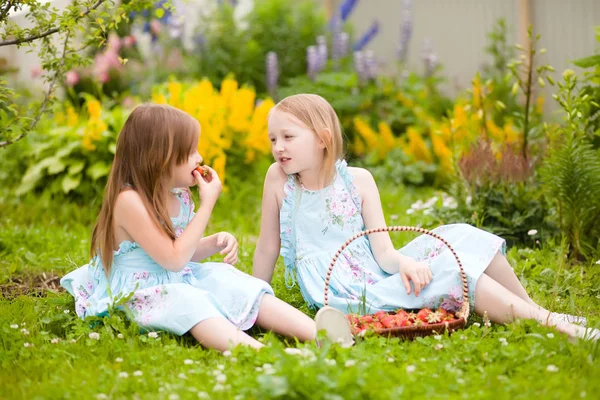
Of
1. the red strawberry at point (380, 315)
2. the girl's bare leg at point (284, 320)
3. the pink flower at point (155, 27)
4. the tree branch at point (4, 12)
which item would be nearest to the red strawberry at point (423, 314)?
the red strawberry at point (380, 315)

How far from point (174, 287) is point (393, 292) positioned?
0.90m

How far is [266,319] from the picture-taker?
2.86 metres

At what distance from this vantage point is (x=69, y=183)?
5.14 meters

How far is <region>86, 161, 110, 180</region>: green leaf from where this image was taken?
510 centimetres

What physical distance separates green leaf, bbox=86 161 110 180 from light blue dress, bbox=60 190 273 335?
2080 millimetres

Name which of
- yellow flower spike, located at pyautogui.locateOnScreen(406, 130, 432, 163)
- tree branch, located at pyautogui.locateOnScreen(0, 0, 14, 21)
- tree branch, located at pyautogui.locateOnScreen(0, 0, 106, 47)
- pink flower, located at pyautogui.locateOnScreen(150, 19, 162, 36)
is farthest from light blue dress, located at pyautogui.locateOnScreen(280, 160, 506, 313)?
pink flower, located at pyautogui.locateOnScreen(150, 19, 162, 36)

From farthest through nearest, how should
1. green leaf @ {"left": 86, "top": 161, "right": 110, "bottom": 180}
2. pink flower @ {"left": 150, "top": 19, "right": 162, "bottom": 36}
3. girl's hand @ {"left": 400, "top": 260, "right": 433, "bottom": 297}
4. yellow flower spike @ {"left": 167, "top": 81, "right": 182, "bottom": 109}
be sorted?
pink flower @ {"left": 150, "top": 19, "right": 162, "bottom": 36} < yellow flower spike @ {"left": 167, "top": 81, "right": 182, "bottom": 109} < green leaf @ {"left": 86, "top": 161, "right": 110, "bottom": 180} < girl's hand @ {"left": 400, "top": 260, "right": 433, "bottom": 297}

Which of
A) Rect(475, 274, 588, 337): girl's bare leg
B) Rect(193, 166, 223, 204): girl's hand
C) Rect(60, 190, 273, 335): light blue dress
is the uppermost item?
Rect(193, 166, 223, 204): girl's hand

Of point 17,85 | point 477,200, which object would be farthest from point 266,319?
point 17,85

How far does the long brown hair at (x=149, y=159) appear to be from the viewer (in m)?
2.92

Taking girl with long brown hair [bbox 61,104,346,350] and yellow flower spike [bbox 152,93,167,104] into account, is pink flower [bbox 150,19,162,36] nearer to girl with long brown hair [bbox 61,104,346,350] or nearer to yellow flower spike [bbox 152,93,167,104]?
yellow flower spike [bbox 152,93,167,104]

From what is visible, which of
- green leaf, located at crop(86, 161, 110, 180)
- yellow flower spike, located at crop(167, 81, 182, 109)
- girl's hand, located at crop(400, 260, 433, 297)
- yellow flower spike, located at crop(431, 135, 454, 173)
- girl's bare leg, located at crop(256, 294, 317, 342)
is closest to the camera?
girl's bare leg, located at crop(256, 294, 317, 342)

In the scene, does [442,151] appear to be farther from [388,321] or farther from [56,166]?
[388,321]

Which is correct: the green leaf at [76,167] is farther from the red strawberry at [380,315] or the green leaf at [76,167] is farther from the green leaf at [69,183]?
the red strawberry at [380,315]
